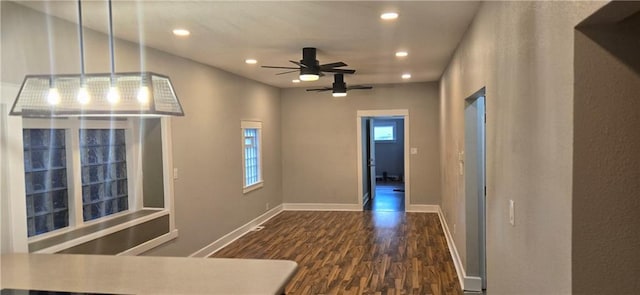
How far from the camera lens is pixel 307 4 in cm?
288

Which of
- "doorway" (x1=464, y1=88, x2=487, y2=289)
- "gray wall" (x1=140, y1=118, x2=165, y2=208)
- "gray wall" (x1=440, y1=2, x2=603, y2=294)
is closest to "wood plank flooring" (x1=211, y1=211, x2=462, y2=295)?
"doorway" (x1=464, y1=88, x2=487, y2=289)

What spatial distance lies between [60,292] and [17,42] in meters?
1.85

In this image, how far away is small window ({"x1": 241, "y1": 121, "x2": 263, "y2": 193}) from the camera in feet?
21.1

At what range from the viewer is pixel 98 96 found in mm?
2029

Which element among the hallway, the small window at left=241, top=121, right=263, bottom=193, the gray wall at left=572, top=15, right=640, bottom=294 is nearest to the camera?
the gray wall at left=572, top=15, right=640, bottom=294

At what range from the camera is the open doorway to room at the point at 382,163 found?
8078 millimetres

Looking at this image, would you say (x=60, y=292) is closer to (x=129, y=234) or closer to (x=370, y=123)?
(x=129, y=234)

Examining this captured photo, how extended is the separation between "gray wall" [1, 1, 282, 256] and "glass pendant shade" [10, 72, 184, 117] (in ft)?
3.05

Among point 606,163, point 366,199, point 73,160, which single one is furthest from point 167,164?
point 366,199

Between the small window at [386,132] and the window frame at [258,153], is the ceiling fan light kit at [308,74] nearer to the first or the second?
the window frame at [258,153]

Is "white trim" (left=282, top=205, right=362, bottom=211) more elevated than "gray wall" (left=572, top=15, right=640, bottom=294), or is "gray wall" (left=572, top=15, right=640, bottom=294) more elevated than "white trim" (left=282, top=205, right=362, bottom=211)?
"gray wall" (left=572, top=15, right=640, bottom=294)

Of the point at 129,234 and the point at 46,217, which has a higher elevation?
the point at 46,217

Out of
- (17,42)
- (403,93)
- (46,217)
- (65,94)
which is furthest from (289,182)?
(65,94)

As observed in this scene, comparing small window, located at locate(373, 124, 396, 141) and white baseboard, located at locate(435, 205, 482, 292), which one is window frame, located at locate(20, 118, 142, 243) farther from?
small window, located at locate(373, 124, 396, 141)
